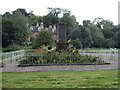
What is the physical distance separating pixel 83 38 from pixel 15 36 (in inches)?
625

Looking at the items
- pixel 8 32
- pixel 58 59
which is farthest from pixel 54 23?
pixel 58 59

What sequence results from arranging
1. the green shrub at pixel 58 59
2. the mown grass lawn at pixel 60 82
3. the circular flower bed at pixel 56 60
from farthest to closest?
the green shrub at pixel 58 59, the circular flower bed at pixel 56 60, the mown grass lawn at pixel 60 82

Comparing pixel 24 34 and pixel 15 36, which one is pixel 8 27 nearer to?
pixel 15 36

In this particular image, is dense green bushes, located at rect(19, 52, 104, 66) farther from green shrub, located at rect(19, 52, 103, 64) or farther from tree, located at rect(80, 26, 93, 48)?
tree, located at rect(80, 26, 93, 48)

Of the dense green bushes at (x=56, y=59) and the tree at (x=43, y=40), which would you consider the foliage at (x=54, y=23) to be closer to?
the tree at (x=43, y=40)

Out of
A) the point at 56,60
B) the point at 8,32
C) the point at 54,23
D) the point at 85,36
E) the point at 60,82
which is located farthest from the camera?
the point at 54,23

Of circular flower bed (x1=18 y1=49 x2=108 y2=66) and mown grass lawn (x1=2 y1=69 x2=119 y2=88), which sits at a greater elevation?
circular flower bed (x1=18 y1=49 x2=108 y2=66)

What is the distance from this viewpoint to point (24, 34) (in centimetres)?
4225

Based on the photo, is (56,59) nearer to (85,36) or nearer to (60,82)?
(60,82)

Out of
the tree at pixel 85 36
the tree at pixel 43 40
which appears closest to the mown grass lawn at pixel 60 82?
the tree at pixel 43 40

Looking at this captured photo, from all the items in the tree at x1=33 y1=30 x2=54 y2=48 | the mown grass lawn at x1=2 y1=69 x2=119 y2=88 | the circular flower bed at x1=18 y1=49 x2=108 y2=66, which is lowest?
the mown grass lawn at x1=2 y1=69 x2=119 y2=88

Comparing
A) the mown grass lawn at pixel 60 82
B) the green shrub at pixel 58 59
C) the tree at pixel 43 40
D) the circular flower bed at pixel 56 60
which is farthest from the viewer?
the tree at pixel 43 40

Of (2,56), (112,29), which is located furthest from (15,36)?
(112,29)

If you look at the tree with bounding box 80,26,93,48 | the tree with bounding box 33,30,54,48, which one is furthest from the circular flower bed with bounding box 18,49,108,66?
the tree with bounding box 80,26,93,48
